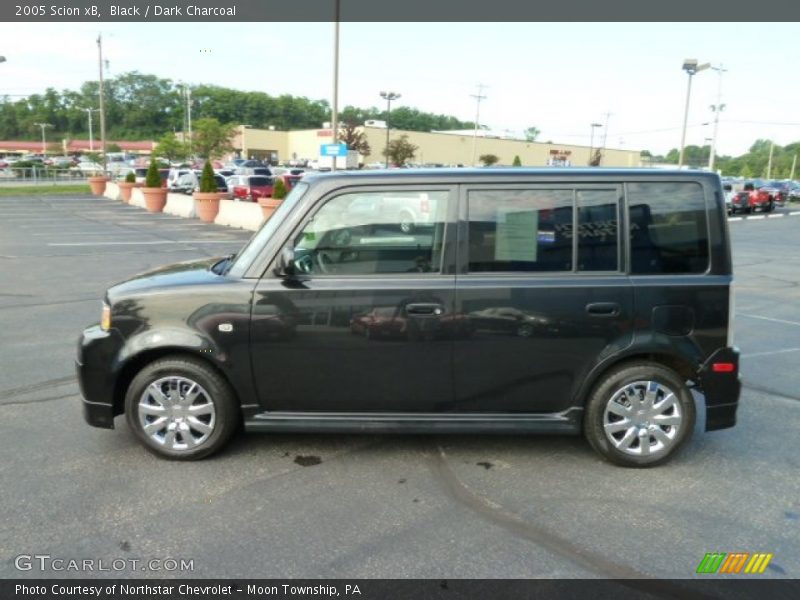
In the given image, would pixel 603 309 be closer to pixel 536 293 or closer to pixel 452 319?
pixel 536 293

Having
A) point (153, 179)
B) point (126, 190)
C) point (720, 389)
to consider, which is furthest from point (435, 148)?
point (720, 389)

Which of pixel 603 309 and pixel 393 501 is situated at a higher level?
pixel 603 309

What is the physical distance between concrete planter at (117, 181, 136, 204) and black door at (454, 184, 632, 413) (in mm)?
32717

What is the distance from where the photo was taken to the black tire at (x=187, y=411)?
3941mm

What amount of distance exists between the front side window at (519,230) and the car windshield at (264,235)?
111cm

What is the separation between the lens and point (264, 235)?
4.01 metres

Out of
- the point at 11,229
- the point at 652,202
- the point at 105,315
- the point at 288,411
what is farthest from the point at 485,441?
the point at 11,229

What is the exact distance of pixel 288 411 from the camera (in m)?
4.00

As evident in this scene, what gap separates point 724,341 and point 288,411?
2.80 metres

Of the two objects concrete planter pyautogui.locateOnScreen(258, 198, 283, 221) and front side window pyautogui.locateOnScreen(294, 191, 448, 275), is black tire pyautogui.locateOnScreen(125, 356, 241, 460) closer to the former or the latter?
front side window pyautogui.locateOnScreen(294, 191, 448, 275)

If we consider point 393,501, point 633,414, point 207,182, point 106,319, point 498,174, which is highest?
point 498,174

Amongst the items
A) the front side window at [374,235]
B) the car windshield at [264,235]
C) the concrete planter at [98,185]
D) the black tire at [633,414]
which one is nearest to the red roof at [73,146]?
the concrete planter at [98,185]

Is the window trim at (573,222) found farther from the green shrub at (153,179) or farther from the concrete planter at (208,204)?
the green shrub at (153,179)

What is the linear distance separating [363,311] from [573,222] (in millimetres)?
1430
